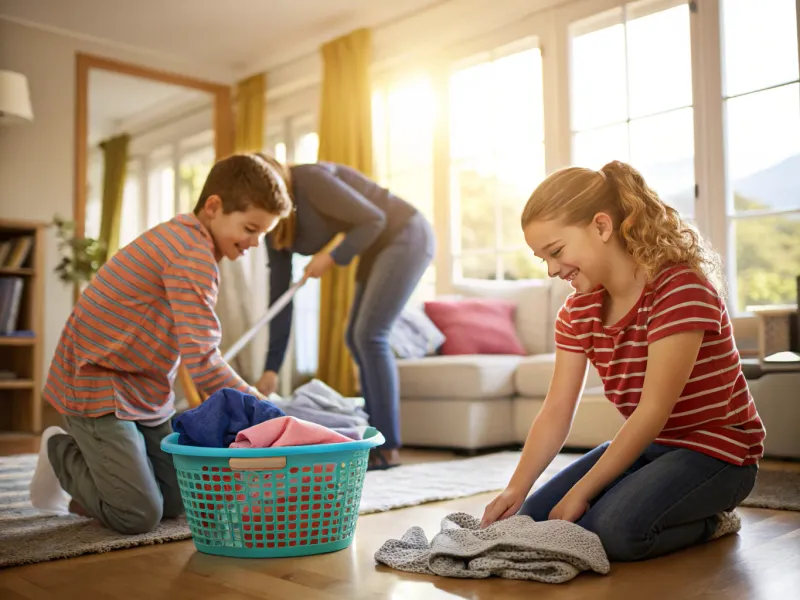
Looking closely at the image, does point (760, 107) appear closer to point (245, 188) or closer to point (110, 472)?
point (245, 188)

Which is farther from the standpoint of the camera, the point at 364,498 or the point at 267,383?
the point at 267,383

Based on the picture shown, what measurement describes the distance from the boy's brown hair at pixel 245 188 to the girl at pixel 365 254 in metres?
0.69

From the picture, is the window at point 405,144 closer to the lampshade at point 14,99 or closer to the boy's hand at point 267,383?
the lampshade at point 14,99

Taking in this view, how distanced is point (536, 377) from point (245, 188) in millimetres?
1898

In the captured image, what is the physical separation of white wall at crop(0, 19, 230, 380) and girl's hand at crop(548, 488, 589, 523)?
15.1 feet

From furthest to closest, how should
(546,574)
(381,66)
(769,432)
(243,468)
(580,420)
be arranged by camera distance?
1. (381,66)
2. (580,420)
3. (769,432)
4. (243,468)
5. (546,574)

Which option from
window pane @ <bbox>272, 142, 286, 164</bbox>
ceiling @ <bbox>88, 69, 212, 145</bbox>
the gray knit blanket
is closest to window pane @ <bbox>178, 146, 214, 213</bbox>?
ceiling @ <bbox>88, 69, 212, 145</bbox>

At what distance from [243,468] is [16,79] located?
4.30 metres

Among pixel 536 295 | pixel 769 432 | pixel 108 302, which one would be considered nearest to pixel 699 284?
pixel 108 302

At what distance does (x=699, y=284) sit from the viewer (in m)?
1.59

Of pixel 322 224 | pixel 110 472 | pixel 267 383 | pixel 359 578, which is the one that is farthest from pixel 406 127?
pixel 359 578

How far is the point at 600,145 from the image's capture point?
178 inches

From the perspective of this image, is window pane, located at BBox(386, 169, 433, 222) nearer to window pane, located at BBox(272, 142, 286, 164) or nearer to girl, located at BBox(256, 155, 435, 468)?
window pane, located at BBox(272, 142, 286, 164)

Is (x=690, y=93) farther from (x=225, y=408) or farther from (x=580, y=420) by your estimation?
(x=225, y=408)
